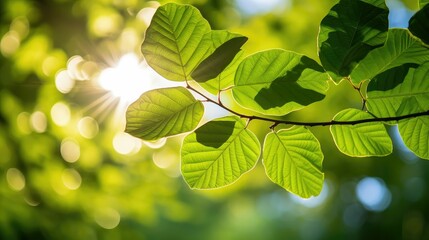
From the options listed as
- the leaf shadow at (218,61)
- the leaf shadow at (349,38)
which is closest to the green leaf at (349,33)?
the leaf shadow at (349,38)

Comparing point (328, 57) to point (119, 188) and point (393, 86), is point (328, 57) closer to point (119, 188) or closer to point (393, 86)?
point (393, 86)

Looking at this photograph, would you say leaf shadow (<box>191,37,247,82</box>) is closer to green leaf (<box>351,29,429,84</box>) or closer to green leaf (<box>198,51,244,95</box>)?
green leaf (<box>198,51,244,95</box>)

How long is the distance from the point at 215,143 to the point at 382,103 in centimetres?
22

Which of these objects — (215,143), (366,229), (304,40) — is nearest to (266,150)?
(215,143)

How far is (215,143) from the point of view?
1.82 feet

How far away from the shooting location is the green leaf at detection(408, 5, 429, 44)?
0.46 metres

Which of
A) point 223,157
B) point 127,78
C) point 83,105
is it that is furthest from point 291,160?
point 83,105

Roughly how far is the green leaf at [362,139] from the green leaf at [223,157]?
0.12 m

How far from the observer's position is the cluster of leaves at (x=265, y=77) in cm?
49

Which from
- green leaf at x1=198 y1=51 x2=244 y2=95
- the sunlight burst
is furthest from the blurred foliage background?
green leaf at x1=198 y1=51 x2=244 y2=95

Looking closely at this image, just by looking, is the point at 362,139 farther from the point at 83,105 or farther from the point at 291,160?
the point at 83,105

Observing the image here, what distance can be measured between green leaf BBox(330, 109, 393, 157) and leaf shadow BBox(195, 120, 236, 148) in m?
0.15

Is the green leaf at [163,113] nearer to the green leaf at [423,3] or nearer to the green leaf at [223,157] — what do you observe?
the green leaf at [223,157]

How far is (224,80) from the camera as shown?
1.79 feet
